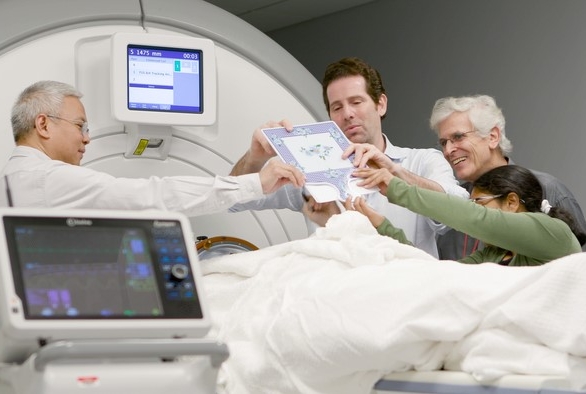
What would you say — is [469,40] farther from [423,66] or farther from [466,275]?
[466,275]

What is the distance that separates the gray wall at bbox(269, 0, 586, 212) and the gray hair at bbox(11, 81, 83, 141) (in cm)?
209

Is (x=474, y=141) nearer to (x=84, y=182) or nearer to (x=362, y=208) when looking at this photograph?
(x=362, y=208)

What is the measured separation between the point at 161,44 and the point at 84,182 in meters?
0.77

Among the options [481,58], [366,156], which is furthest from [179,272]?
[481,58]

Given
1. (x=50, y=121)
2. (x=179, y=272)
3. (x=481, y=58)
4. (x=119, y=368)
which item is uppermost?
(x=481, y=58)

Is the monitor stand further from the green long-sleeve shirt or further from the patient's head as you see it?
the patient's head

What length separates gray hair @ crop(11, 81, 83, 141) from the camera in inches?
101

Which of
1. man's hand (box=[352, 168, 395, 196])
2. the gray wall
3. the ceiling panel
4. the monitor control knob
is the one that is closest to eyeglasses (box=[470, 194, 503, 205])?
man's hand (box=[352, 168, 395, 196])

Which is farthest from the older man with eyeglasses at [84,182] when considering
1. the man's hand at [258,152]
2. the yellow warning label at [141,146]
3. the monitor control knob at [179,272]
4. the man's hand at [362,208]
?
the monitor control knob at [179,272]

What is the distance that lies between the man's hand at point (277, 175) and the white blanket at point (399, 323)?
0.45 metres

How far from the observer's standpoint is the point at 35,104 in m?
2.58

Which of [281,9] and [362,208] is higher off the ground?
[281,9]

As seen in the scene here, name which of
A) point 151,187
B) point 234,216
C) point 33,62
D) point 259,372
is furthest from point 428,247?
point 33,62

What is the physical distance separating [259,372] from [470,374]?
0.44 meters
